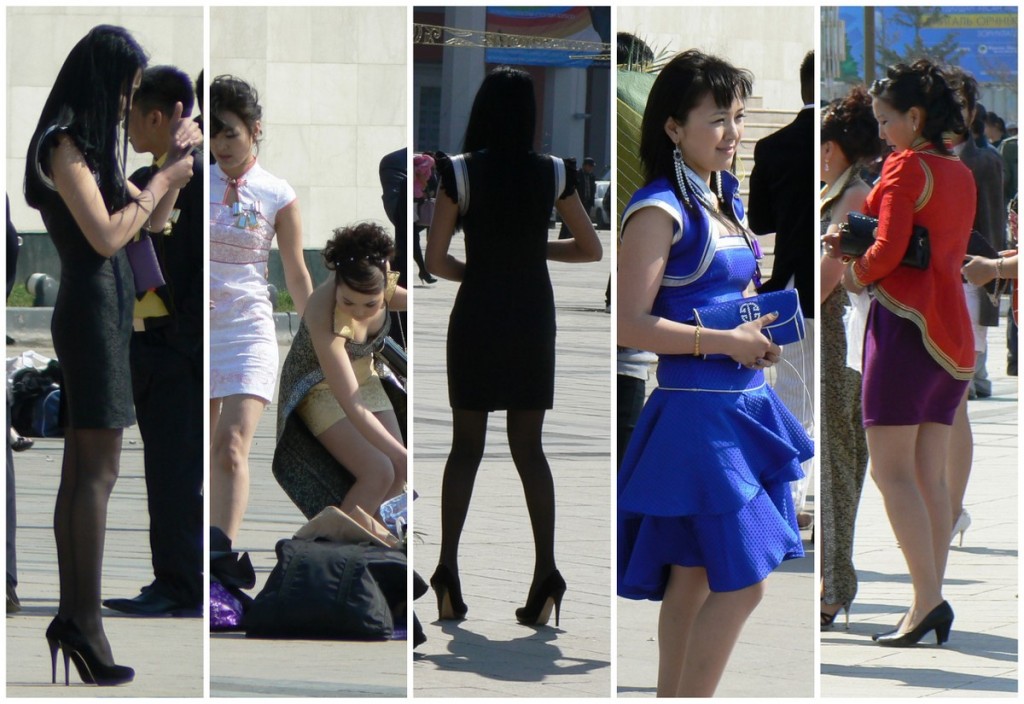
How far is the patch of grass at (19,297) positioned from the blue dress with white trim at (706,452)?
4.61ft

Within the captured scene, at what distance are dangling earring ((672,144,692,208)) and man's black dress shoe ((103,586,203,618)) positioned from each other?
5.13 ft

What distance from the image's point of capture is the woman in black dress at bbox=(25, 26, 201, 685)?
3607mm

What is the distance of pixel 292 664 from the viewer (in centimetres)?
367

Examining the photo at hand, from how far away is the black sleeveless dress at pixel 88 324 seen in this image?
3.65 metres

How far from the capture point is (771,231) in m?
4.26

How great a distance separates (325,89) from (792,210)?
4.04 feet

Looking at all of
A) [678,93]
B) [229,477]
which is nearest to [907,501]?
[678,93]

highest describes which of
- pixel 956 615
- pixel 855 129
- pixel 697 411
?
pixel 855 129

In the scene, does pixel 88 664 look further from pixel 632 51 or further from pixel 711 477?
pixel 632 51

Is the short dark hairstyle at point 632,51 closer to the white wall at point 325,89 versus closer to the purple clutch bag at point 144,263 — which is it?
the white wall at point 325,89

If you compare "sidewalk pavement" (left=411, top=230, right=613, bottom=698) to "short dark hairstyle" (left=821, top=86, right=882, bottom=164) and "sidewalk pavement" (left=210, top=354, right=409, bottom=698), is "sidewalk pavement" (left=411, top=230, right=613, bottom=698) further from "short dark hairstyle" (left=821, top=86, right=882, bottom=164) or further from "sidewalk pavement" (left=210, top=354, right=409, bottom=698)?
"short dark hairstyle" (left=821, top=86, right=882, bottom=164)

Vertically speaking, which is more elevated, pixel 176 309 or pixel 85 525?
pixel 176 309

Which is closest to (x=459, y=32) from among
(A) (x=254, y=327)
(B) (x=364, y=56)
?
(B) (x=364, y=56)

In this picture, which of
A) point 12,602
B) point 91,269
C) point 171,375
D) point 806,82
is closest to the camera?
point 91,269
